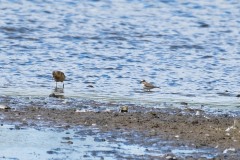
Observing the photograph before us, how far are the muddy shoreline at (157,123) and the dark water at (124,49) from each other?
1248 millimetres

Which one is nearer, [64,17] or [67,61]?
[67,61]

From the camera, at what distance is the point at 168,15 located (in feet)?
76.8

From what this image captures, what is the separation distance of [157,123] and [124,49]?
7.27 metres

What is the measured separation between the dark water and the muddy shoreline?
125 cm

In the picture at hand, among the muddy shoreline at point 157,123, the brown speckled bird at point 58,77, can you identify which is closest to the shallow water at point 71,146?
the muddy shoreline at point 157,123

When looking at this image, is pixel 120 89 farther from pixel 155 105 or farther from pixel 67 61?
pixel 67 61

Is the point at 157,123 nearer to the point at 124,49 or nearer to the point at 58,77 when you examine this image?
the point at 58,77

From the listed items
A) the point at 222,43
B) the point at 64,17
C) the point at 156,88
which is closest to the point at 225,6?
the point at 64,17

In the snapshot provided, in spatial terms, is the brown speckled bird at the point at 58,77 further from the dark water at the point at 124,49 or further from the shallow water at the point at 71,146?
the shallow water at the point at 71,146

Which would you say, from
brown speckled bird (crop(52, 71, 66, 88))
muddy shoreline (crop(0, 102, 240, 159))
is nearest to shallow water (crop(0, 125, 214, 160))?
muddy shoreline (crop(0, 102, 240, 159))

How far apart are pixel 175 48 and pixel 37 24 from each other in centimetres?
421

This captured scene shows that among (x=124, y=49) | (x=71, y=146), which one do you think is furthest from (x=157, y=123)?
(x=124, y=49)

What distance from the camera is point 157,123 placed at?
1030 centimetres

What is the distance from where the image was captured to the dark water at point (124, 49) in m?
13.3
